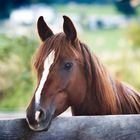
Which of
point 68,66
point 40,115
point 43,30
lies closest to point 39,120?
point 40,115

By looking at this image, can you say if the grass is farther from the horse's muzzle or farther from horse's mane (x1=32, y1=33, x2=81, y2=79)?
the horse's muzzle

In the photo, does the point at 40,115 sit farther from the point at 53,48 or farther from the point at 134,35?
the point at 134,35

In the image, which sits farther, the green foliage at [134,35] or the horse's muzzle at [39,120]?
the green foliage at [134,35]

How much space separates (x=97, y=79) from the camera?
2.84m

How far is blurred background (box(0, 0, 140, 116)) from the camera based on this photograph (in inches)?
246

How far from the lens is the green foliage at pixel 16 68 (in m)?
5.60

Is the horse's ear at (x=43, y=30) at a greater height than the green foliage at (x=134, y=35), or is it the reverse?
the horse's ear at (x=43, y=30)

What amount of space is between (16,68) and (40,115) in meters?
3.32


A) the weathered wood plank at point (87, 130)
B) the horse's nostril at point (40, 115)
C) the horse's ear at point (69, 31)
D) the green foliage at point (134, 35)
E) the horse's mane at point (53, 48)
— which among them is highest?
the horse's ear at point (69, 31)

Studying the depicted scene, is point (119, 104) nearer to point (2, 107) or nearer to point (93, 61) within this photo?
point (93, 61)

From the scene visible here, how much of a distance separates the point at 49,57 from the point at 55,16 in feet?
13.6

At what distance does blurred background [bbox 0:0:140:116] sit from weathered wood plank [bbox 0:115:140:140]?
3.48 metres

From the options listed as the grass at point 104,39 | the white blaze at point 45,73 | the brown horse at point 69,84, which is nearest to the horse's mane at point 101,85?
the brown horse at point 69,84

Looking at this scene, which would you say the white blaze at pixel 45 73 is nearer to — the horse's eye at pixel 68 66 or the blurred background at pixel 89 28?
the horse's eye at pixel 68 66
